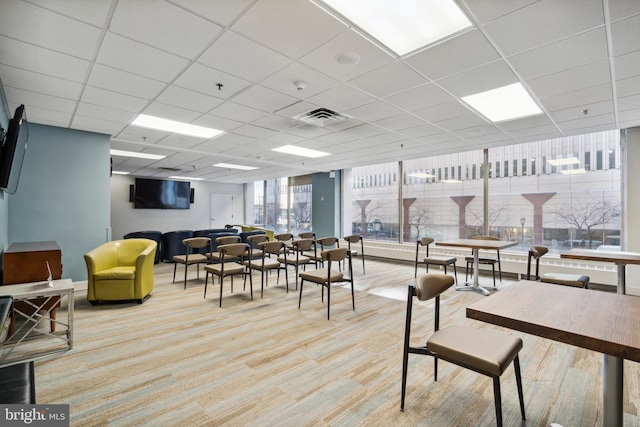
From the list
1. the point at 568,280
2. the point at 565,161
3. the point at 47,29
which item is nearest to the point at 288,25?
the point at 47,29

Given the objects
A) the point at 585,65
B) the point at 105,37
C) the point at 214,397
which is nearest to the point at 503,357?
the point at 214,397

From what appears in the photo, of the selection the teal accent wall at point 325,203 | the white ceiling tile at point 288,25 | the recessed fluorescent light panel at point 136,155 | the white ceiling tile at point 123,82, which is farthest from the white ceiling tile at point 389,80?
the teal accent wall at point 325,203

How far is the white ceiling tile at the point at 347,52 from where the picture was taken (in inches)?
95.5

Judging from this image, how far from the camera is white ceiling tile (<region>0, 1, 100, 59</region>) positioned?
2.06 meters

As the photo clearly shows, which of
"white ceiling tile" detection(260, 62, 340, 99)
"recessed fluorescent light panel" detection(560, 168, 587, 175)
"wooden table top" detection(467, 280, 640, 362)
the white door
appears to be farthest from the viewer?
the white door

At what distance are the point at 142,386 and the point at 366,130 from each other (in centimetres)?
438

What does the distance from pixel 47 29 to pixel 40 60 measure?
64cm

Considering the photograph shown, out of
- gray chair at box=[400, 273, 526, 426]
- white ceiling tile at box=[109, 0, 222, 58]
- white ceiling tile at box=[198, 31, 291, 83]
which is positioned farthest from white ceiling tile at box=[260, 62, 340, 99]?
gray chair at box=[400, 273, 526, 426]

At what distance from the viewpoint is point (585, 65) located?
2738mm

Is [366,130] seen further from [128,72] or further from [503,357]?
[503,357]

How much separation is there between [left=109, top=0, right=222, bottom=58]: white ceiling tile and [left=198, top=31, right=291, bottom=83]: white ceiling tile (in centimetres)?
10

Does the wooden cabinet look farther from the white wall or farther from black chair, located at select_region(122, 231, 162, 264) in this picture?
the white wall

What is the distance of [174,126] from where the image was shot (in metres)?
4.84

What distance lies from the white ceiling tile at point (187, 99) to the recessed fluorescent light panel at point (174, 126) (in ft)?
2.71
